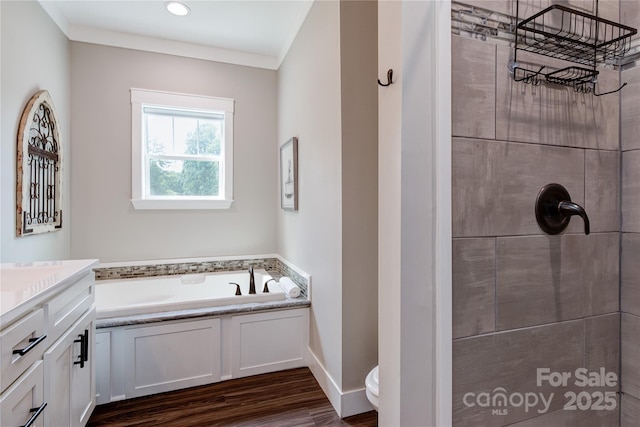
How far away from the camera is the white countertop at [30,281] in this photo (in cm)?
102

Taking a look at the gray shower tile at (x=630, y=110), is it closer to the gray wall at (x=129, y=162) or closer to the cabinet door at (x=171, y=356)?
the cabinet door at (x=171, y=356)

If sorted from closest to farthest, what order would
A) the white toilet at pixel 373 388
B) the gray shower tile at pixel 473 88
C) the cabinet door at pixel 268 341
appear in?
the gray shower tile at pixel 473 88 → the white toilet at pixel 373 388 → the cabinet door at pixel 268 341

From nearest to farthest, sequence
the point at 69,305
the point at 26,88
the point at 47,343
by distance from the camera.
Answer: the point at 47,343
the point at 69,305
the point at 26,88

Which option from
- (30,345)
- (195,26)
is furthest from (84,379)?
(195,26)

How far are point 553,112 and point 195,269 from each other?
3071 mm

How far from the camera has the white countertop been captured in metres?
1.02

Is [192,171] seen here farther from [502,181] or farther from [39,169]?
[502,181]

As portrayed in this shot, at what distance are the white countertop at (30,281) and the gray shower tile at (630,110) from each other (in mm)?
1803

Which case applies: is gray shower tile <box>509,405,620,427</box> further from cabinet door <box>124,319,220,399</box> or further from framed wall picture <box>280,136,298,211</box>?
framed wall picture <box>280,136,298,211</box>

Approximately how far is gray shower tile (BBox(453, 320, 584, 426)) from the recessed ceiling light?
2.91 metres

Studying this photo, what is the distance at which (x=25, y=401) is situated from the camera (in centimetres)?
109

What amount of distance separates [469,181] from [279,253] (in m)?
2.78

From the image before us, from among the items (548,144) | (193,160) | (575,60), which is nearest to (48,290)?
(548,144)

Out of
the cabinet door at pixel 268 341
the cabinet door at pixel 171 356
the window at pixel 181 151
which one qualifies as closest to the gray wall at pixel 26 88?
the window at pixel 181 151
